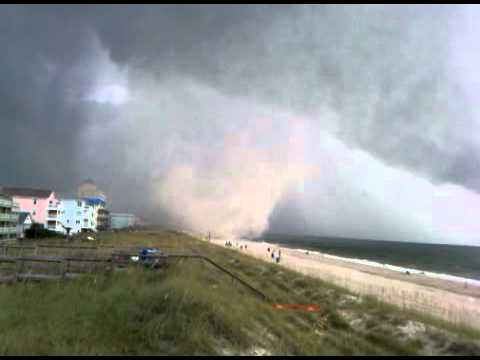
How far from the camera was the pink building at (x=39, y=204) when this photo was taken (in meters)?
73.6

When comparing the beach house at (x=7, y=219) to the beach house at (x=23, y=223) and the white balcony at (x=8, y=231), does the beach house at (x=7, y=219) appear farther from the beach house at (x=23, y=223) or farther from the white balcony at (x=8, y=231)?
the beach house at (x=23, y=223)

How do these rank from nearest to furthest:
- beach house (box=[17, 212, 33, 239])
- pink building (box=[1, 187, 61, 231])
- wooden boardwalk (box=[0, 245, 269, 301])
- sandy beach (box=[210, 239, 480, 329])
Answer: wooden boardwalk (box=[0, 245, 269, 301])
sandy beach (box=[210, 239, 480, 329])
beach house (box=[17, 212, 33, 239])
pink building (box=[1, 187, 61, 231])

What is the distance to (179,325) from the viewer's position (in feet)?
24.9

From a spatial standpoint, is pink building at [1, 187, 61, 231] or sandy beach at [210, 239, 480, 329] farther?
pink building at [1, 187, 61, 231]

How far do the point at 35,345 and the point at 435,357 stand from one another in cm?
882

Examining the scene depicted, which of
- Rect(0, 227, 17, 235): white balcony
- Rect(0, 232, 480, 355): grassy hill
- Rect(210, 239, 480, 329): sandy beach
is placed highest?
Rect(0, 232, 480, 355): grassy hill

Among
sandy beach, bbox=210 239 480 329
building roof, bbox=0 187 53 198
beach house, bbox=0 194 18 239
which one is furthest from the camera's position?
building roof, bbox=0 187 53 198

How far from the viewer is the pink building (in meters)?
73.6

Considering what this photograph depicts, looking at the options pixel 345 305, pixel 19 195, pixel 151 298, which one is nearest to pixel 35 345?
pixel 151 298

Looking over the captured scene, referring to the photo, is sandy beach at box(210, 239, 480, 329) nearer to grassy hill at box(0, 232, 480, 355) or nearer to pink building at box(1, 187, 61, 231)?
grassy hill at box(0, 232, 480, 355)

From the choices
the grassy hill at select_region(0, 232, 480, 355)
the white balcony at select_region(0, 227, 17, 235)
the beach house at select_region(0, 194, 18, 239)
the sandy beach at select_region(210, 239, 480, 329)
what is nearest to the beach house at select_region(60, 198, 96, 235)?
the white balcony at select_region(0, 227, 17, 235)

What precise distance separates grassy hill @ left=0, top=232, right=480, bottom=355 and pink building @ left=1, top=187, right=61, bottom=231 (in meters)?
75.2

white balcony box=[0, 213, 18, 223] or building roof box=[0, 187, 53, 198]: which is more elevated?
building roof box=[0, 187, 53, 198]

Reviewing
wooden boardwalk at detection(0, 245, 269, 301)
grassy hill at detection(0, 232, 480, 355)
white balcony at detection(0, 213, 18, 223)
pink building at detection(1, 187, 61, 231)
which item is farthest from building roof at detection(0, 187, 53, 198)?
grassy hill at detection(0, 232, 480, 355)
